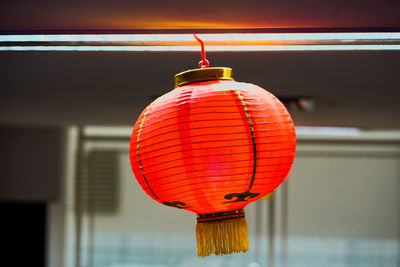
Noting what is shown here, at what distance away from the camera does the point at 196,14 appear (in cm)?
165

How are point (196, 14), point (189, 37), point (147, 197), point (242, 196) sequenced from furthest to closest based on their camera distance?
point (147, 197), point (189, 37), point (196, 14), point (242, 196)

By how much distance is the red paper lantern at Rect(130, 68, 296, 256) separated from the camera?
1279 mm

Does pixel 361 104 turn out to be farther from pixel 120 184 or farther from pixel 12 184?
pixel 12 184

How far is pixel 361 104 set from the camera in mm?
3270

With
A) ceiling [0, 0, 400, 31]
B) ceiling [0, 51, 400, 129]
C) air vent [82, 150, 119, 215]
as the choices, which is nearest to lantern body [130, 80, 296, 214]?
ceiling [0, 0, 400, 31]

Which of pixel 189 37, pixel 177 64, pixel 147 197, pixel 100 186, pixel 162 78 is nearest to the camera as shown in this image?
pixel 189 37

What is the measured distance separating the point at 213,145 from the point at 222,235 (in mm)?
283

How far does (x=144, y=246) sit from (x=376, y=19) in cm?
379

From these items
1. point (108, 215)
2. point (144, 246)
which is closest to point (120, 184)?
point (108, 215)

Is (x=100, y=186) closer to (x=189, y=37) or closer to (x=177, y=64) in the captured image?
(x=177, y=64)

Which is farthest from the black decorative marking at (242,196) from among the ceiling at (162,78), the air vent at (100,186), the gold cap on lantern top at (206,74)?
the air vent at (100,186)

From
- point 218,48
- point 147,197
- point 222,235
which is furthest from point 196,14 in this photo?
point 147,197

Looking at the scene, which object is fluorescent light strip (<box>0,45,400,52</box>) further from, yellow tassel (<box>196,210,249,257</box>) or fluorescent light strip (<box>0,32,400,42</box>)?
yellow tassel (<box>196,210,249,257</box>)

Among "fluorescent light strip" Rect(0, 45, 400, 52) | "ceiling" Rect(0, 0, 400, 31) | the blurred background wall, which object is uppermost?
"ceiling" Rect(0, 0, 400, 31)
